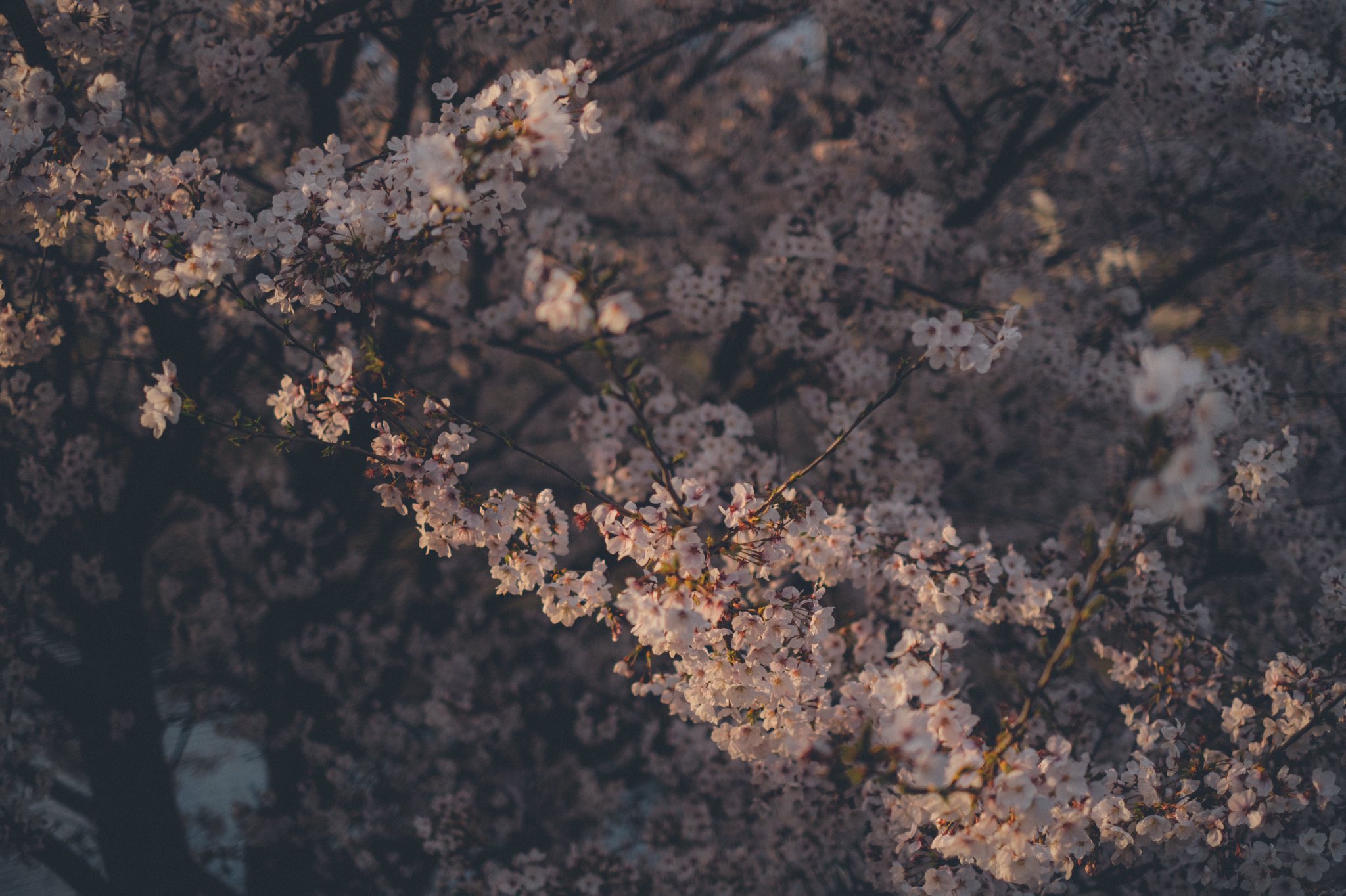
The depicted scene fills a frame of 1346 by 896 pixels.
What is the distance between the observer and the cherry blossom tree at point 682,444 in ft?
10.0

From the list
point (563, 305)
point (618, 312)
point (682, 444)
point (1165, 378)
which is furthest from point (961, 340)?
point (682, 444)

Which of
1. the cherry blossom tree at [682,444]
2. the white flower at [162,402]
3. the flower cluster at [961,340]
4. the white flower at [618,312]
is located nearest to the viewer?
the white flower at [618,312]

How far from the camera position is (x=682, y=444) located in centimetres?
575

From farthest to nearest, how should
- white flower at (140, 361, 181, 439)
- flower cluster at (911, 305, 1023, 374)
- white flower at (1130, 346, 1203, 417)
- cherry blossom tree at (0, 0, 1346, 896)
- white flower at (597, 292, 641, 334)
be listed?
1. white flower at (140, 361, 181, 439)
2. cherry blossom tree at (0, 0, 1346, 896)
3. flower cluster at (911, 305, 1023, 374)
4. white flower at (597, 292, 641, 334)
5. white flower at (1130, 346, 1203, 417)

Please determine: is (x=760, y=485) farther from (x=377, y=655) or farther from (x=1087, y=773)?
(x=377, y=655)

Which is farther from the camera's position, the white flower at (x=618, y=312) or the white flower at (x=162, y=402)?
the white flower at (x=162, y=402)

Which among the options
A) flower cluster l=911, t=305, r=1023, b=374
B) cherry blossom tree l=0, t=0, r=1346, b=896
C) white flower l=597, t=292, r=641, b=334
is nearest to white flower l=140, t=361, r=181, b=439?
cherry blossom tree l=0, t=0, r=1346, b=896

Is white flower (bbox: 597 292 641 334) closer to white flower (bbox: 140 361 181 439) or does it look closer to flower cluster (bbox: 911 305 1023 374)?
flower cluster (bbox: 911 305 1023 374)

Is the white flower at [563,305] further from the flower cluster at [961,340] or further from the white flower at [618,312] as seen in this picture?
the flower cluster at [961,340]

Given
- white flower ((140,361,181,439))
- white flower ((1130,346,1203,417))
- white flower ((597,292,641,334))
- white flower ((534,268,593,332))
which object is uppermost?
white flower ((140,361,181,439))

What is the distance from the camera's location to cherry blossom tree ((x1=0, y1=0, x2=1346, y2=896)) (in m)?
3.05

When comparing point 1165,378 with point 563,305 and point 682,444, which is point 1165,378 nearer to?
point 563,305

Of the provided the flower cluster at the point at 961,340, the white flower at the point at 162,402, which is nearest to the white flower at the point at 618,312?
the flower cluster at the point at 961,340

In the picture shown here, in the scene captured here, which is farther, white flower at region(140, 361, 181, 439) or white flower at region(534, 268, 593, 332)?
white flower at region(140, 361, 181, 439)
